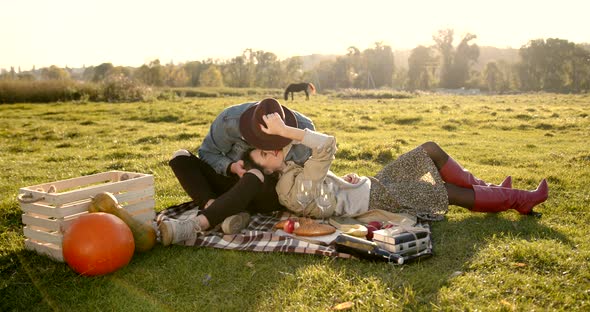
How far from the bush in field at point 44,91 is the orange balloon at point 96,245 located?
29245mm

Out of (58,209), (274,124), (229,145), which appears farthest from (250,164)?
(58,209)

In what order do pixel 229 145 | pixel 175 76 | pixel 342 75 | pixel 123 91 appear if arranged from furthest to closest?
pixel 342 75
pixel 175 76
pixel 123 91
pixel 229 145

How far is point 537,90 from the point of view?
214 feet

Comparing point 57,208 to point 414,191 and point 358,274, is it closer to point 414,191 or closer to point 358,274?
point 358,274

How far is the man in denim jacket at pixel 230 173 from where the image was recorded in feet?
16.6

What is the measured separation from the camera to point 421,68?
71125mm

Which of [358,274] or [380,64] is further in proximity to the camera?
[380,64]

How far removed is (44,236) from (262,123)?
2.30m

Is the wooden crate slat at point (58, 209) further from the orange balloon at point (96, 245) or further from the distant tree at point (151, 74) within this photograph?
the distant tree at point (151, 74)

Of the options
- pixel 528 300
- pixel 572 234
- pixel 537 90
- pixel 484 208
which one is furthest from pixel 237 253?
pixel 537 90

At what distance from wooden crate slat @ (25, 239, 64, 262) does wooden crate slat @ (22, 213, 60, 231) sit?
0.17 m

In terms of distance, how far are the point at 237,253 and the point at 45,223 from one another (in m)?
1.80

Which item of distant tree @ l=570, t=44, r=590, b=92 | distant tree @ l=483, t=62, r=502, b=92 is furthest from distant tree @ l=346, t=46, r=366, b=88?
distant tree @ l=570, t=44, r=590, b=92

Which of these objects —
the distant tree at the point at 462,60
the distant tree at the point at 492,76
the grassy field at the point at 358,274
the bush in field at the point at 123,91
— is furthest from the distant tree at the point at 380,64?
the grassy field at the point at 358,274
